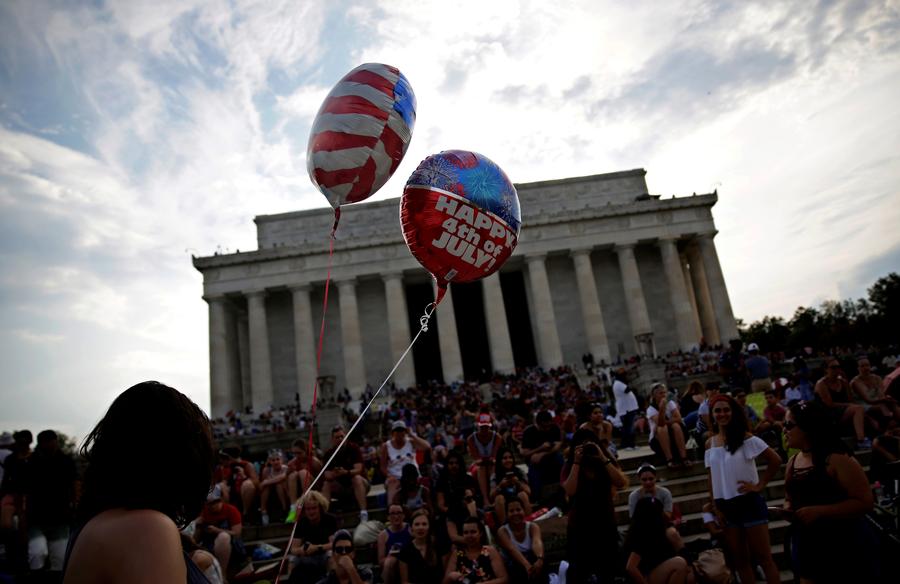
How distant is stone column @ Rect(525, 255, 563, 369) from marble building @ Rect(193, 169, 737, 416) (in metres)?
0.07

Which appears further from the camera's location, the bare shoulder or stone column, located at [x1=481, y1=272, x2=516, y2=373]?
stone column, located at [x1=481, y1=272, x2=516, y2=373]

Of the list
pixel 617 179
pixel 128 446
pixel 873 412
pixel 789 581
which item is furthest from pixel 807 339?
pixel 128 446

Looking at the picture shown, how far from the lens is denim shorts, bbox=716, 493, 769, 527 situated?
19.7ft

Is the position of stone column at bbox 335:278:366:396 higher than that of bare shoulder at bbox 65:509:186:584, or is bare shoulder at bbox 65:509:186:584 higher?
stone column at bbox 335:278:366:396

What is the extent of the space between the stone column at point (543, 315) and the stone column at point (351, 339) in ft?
38.7

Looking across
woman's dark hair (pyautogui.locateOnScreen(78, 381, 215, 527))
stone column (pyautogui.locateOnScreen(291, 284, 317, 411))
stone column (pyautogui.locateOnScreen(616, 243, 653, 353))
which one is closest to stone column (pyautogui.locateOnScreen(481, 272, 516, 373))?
stone column (pyautogui.locateOnScreen(616, 243, 653, 353))

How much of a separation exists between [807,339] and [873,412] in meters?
62.4

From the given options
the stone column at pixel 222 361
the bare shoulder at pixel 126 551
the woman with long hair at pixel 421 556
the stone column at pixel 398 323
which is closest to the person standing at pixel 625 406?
the woman with long hair at pixel 421 556

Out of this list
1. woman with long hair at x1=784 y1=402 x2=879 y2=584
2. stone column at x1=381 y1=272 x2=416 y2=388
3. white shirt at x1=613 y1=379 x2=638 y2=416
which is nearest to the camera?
woman with long hair at x1=784 y1=402 x2=879 y2=584

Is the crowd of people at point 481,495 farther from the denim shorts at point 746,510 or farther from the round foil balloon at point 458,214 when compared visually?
the round foil balloon at point 458,214

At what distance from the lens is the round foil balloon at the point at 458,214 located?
21.5 feet

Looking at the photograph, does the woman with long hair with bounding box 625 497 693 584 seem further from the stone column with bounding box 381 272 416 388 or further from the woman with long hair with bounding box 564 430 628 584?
the stone column with bounding box 381 272 416 388

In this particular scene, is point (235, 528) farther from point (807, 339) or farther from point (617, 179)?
point (807, 339)

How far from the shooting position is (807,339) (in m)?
64.9
